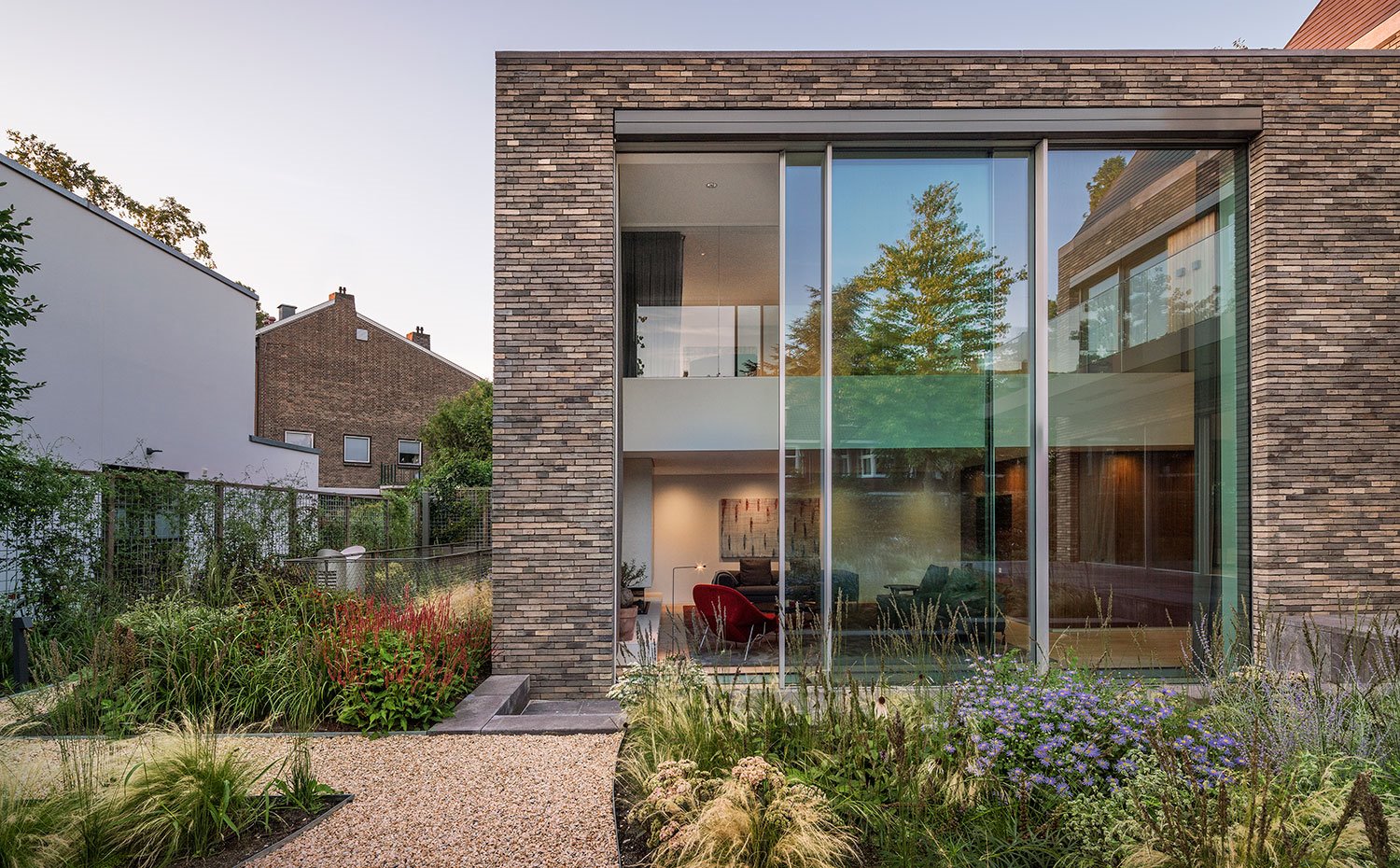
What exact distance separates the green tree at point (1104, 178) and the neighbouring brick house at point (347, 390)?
20.7 metres

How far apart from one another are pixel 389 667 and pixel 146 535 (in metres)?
4.90

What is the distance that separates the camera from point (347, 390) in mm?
22266

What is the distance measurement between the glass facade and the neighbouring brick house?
60.6 feet

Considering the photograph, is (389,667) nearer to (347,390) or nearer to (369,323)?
(347,390)

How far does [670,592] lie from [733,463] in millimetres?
3003

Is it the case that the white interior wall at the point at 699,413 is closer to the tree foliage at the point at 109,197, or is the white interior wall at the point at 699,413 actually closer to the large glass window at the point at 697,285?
the large glass window at the point at 697,285

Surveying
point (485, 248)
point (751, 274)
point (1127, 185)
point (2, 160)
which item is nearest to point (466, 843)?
point (1127, 185)

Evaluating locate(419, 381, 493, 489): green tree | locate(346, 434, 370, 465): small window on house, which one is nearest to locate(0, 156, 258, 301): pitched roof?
locate(419, 381, 493, 489): green tree

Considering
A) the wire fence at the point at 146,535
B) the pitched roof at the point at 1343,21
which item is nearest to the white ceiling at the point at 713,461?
the wire fence at the point at 146,535

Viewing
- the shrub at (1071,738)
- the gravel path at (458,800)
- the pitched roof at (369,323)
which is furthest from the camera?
the pitched roof at (369,323)

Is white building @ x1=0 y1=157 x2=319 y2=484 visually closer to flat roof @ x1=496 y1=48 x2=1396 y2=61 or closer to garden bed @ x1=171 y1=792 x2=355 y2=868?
flat roof @ x1=496 y1=48 x2=1396 y2=61

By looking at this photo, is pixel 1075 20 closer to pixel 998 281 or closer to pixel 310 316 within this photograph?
pixel 998 281

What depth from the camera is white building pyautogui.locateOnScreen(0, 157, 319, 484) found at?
26.7 ft

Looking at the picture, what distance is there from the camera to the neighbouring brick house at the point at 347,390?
2055 centimetres
